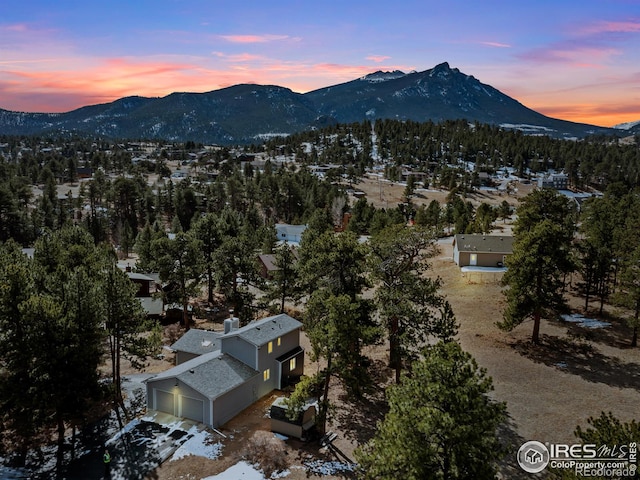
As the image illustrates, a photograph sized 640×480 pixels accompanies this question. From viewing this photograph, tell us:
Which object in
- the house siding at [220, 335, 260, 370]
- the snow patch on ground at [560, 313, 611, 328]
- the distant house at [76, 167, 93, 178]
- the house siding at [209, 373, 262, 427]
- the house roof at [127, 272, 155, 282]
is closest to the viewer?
the house siding at [209, 373, 262, 427]

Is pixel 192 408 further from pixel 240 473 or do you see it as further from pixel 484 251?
pixel 484 251

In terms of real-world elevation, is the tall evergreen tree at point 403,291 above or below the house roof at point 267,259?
above

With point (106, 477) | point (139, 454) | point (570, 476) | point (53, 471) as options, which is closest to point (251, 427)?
point (139, 454)

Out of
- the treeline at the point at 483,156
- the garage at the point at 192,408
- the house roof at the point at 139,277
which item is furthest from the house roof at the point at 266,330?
the treeline at the point at 483,156

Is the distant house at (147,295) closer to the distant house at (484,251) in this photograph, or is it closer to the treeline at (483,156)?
the distant house at (484,251)

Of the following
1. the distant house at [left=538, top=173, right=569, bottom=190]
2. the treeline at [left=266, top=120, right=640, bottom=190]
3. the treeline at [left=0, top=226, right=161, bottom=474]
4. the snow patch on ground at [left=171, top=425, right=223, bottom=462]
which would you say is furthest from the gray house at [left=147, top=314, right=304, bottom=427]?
the distant house at [left=538, top=173, right=569, bottom=190]

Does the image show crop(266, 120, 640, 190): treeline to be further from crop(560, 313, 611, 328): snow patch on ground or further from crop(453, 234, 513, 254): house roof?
crop(560, 313, 611, 328): snow patch on ground

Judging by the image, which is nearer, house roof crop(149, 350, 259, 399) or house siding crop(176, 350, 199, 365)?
house roof crop(149, 350, 259, 399)
